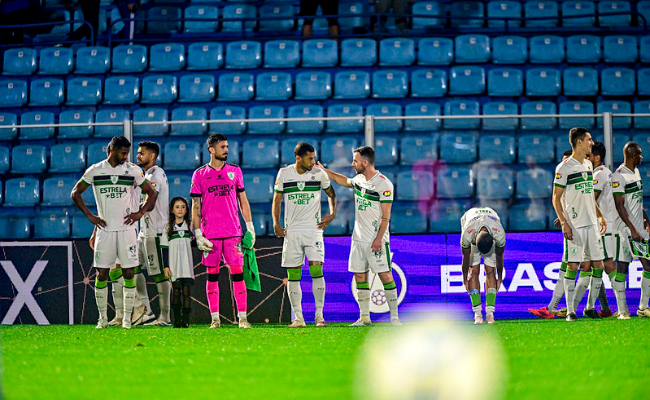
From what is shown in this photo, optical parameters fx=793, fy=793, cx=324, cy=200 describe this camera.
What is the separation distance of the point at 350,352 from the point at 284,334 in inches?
71.3

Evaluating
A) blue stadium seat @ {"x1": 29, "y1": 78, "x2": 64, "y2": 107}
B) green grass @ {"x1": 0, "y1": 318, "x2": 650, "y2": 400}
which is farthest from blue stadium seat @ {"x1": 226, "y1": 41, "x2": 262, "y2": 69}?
green grass @ {"x1": 0, "y1": 318, "x2": 650, "y2": 400}

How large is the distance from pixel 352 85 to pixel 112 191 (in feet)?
18.7

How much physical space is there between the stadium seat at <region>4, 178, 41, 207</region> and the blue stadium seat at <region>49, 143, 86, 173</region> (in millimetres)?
318

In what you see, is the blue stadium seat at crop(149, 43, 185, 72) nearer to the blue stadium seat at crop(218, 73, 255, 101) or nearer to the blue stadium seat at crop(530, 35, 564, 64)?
the blue stadium seat at crop(218, 73, 255, 101)

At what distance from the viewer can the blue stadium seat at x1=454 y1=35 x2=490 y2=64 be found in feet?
44.9

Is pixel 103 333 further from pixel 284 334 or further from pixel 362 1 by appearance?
pixel 362 1

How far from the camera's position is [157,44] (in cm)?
1427

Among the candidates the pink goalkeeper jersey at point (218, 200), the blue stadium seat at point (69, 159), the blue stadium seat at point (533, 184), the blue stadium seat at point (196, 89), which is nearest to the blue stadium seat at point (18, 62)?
the blue stadium seat at point (196, 89)

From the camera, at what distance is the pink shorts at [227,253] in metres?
8.55

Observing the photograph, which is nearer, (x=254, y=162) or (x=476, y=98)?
(x=254, y=162)

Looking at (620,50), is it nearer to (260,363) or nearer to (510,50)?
(510,50)

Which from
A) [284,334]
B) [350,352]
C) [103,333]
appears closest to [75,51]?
[103,333]

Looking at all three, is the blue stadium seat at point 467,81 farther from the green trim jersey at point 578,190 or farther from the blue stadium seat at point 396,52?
the green trim jersey at point 578,190

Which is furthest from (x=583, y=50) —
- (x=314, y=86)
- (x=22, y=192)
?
(x=22, y=192)
